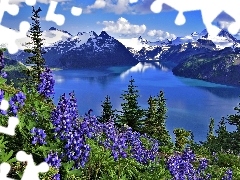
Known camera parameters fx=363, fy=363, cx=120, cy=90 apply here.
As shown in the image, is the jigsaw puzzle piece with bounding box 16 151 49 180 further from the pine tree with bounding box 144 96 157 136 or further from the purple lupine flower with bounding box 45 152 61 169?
the pine tree with bounding box 144 96 157 136

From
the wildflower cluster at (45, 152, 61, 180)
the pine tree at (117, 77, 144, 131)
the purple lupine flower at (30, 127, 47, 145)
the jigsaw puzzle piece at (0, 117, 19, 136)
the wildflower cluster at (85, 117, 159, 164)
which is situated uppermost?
the jigsaw puzzle piece at (0, 117, 19, 136)

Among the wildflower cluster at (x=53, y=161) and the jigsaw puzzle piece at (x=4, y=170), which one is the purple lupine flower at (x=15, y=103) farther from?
the jigsaw puzzle piece at (x=4, y=170)

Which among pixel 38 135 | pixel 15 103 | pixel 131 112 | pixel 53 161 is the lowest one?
pixel 131 112

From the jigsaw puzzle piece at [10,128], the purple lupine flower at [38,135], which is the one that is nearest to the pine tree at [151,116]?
the purple lupine flower at [38,135]

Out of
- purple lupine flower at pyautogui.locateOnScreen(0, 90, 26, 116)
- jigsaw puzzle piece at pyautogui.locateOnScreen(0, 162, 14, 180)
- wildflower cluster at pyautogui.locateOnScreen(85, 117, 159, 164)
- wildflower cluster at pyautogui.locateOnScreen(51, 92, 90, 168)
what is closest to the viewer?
jigsaw puzzle piece at pyautogui.locateOnScreen(0, 162, 14, 180)

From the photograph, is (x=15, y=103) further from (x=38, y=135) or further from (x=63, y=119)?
(x=63, y=119)

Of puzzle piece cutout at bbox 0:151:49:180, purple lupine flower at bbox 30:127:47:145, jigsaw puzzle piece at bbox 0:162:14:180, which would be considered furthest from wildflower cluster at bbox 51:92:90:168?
jigsaw puzzle piece at bbox 0:162:14:180

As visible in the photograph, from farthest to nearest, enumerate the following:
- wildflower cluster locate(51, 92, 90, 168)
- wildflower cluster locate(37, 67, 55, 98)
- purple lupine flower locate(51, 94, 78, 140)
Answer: wildflower cluster locate(37, 67, 55, 98) < purple lupine flower locate(51, 94, 78, 140) < wildflower cluster locate(51, 92, 90, 168)

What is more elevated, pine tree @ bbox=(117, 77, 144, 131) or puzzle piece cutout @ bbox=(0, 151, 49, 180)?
puzzle piece cutout @ bbox=(0, 151, 49, 180)

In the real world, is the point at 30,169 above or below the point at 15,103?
below

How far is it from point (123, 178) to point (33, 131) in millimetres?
1829

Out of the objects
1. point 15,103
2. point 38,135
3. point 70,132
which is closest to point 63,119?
point 70,132

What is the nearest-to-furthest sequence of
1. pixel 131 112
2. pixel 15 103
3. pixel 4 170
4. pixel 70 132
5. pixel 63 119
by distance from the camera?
pixel 4 170
pixel 70 132
pixel 63 119
pixel 15 103
pixel 131 112

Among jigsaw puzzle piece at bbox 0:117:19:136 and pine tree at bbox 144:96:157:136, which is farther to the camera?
pine tree at bbox 144:96:157:136
